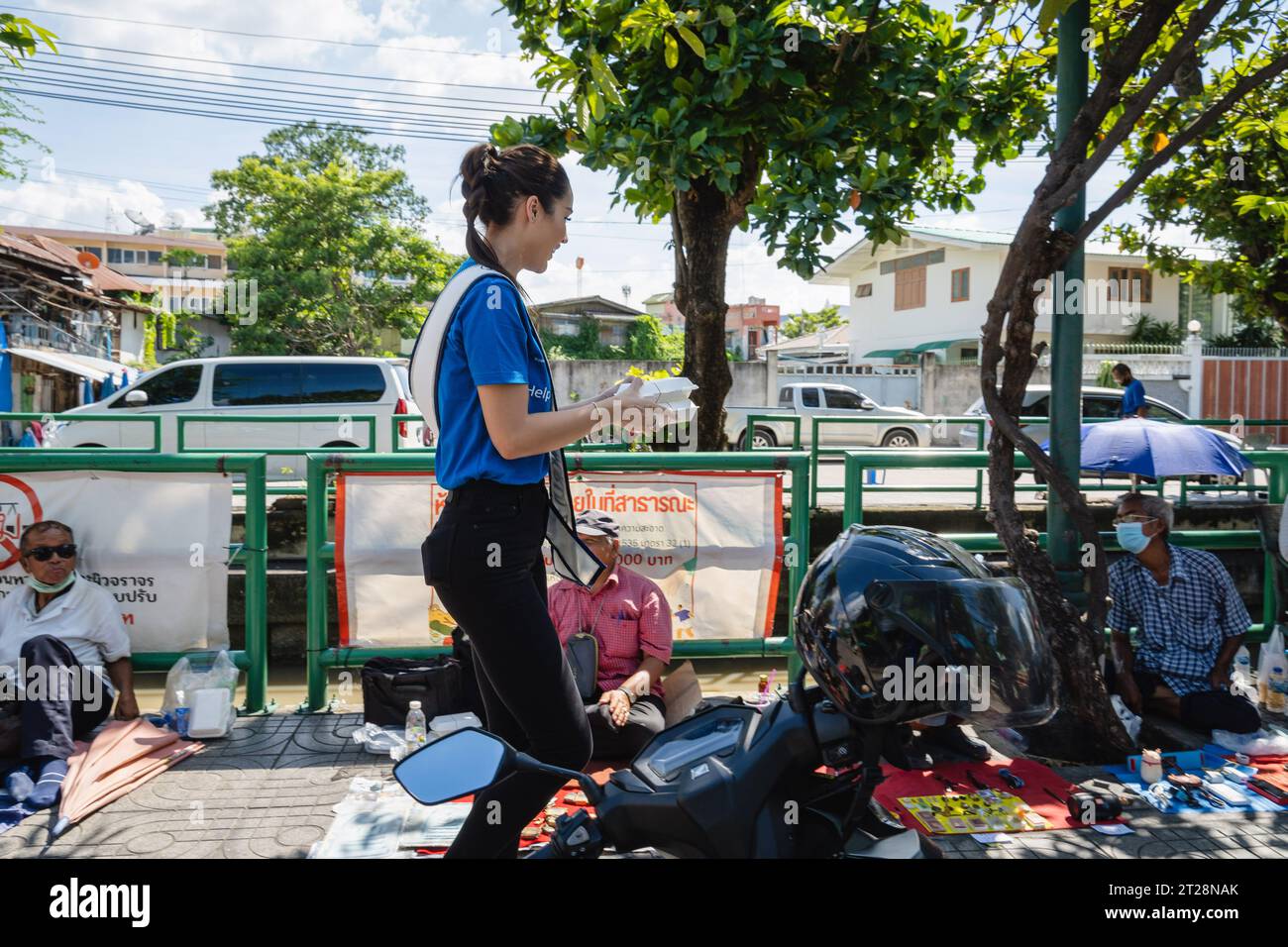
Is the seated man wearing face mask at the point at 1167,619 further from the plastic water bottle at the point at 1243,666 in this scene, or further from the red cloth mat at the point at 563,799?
the red cloth mat at the point at 563,799

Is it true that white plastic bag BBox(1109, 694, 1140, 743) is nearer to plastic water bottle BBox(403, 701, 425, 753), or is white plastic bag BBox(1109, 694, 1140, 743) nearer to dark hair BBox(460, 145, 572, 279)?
plastic water bottle BBox(403, 701, 425, 753)

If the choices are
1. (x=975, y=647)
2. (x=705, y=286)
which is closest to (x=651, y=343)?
(x=705, y=286)

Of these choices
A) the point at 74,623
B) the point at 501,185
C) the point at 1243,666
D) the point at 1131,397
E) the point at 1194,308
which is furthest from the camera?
the point at 1194,308

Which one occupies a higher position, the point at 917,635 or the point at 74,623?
the point at 917,635

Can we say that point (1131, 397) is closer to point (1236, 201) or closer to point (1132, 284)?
point (1236, 201)

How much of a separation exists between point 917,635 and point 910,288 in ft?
125

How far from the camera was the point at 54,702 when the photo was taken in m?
4.15

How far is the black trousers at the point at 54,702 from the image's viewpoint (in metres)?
4.02

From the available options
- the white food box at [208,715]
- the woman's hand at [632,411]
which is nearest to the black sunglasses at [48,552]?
the white food box at [208,715]

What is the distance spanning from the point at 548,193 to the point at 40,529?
3.36 m

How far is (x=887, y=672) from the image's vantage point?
67.3 inches

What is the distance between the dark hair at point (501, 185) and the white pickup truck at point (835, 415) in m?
15.2

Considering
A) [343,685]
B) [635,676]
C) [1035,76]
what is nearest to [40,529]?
[343,685]

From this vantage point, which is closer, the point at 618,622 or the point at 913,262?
the point at 618,622
